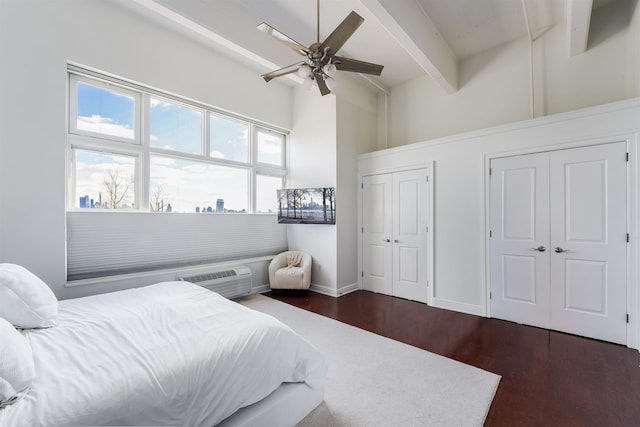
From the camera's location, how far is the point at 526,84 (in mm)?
3527

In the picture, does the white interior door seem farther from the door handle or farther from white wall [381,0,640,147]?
the door handle

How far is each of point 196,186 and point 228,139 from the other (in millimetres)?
975

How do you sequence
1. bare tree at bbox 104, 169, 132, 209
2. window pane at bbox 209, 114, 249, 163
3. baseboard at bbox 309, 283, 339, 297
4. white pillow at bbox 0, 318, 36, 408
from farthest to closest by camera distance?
baseboard at bbox 309, 283, 339, 297 → window pane at bbox 209, 114, 249, 163 → bare tree at bbox 104, 169, 132, 209 → white pillow at bbox 0, 318, 36, 408

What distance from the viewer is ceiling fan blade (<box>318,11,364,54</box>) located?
6.75ft

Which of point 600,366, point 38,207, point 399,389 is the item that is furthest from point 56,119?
point 600,366

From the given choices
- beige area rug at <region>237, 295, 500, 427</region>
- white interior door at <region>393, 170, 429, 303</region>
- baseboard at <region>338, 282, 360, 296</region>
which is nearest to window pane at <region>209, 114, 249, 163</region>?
white interior door at <region>393, 170, 429, 303</region>

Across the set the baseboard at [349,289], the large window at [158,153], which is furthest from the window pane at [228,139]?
the baseboard at [349,289]

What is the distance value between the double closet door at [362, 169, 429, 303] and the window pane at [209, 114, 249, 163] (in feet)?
7.28

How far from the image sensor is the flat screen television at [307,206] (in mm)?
4305

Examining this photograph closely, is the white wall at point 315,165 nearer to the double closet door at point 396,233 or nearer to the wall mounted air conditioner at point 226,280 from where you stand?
the double closet door at point 396,233

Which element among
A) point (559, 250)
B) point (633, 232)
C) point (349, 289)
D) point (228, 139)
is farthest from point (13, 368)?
point (633, 232)

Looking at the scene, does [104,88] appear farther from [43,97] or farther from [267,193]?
[267,193]

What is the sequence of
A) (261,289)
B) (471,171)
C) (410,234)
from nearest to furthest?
(471,171), (410,234), (261,289)

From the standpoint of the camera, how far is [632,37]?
9.25 feet
